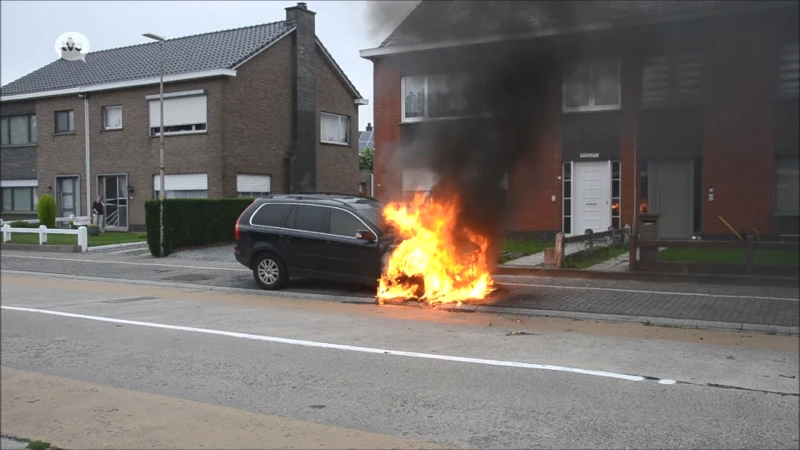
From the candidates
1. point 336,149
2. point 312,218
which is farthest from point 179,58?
point 312,218

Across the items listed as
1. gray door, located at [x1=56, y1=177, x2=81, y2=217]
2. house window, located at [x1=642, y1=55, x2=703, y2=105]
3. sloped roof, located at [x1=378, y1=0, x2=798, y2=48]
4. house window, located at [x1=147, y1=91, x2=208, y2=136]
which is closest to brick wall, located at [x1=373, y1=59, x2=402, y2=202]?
sloped roof, located at [x1=378, y1=0, x2=798, y2=48]

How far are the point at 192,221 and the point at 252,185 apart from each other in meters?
6.48

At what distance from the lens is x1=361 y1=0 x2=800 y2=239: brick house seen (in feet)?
7.88

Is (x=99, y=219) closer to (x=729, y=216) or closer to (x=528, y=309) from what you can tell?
(x=528, y=309)

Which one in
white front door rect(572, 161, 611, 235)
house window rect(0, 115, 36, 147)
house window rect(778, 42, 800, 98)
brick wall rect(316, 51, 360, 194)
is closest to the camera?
house window rect(778, 42, 800, 98)

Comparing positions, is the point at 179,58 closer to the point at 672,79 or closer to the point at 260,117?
the point at 260,117

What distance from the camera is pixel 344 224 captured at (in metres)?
11.1

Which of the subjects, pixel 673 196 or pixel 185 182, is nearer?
pixel 673 196

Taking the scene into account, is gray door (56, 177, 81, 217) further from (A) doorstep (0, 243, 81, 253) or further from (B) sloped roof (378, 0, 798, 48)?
(B) sloped roof (378, 0, 798, 48)

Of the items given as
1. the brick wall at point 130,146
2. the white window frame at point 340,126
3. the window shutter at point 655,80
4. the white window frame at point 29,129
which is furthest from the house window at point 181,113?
the window shutter at point 655,80

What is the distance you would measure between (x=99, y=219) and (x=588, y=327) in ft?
69.2

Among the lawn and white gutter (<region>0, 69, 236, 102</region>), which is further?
white gutter (<region>0, 69, 236, 102</region>)

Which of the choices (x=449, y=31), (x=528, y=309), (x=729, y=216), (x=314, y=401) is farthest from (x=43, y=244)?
(x=729, y=216)

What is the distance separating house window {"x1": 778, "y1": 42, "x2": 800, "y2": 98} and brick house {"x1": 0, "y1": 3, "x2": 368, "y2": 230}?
71.1ft
